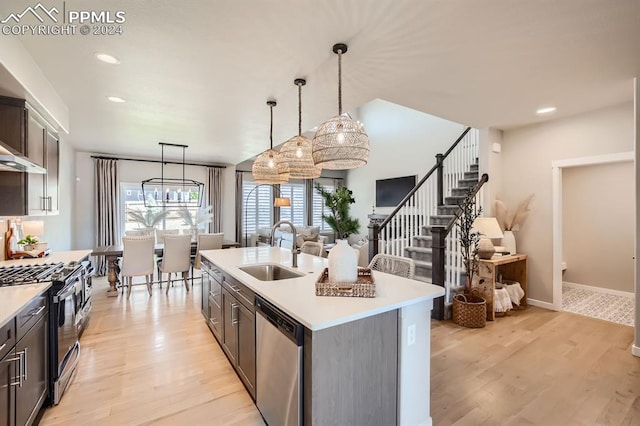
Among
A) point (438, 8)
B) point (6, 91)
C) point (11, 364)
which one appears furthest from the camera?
point (6, 91)

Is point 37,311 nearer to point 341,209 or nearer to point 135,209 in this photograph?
point 135,209

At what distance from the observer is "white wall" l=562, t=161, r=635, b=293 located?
471 centimetres

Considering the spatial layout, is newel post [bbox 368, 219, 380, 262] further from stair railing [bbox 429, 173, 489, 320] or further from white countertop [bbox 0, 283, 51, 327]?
white countertop [bbox 0, 283, 51, 327]

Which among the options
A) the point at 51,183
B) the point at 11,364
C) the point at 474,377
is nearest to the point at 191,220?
the point at 51,183

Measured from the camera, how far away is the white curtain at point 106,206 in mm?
6465

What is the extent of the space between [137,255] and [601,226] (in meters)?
7.77

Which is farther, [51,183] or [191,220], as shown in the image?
[191,220]

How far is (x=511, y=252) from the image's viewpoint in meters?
4.27

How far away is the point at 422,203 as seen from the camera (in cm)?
486

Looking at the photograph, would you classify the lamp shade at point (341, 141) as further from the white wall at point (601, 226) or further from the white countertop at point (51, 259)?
the white wall at point (601, 226)

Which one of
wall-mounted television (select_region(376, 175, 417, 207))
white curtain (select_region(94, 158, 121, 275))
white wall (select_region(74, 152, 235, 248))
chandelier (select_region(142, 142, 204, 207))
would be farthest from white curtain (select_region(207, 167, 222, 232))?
wall-mounted television (select_region(376, 175, 417, 207))

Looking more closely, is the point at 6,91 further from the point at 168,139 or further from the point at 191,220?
the point at 191,220

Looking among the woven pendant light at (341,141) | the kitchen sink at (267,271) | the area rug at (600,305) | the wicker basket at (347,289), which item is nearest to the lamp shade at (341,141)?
the woven pendant light at (341,141)

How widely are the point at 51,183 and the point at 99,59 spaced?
156 centimetres
